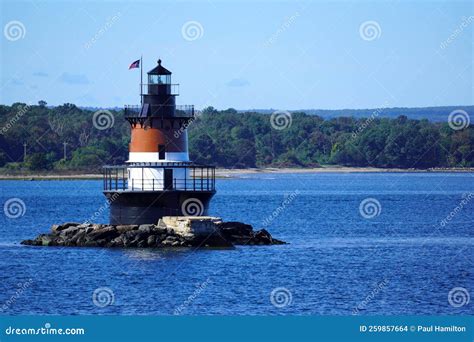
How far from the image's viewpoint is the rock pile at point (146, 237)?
180 ft

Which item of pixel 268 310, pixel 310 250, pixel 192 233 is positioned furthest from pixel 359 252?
pixel 268 310

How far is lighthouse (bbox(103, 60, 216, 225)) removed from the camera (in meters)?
56.7

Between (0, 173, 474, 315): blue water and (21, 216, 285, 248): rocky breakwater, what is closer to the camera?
(0, 173, 474, 315): blue water

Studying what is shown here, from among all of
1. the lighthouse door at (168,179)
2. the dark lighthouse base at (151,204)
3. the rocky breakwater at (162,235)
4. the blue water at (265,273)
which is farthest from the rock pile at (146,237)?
the lighthouse door at (168,179)

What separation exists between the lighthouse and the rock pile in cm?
92

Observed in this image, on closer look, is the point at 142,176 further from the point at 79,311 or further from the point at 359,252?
the point at 79,311

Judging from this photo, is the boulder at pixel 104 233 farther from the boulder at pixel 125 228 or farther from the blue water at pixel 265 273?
the blue water at pixel 265 273

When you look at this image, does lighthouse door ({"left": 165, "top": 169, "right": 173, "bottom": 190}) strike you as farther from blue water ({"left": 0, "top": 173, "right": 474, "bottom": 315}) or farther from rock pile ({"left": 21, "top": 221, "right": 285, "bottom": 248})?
blue water ({"left": 0, "top": 173, "right": 474, "bottom": 315})

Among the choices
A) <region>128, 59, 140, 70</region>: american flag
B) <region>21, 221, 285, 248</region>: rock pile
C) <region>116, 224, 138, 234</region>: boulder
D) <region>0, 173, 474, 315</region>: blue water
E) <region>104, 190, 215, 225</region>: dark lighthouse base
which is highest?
<region>128, 59, 140, 70</region>: american flag

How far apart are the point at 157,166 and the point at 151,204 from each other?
168 centimetres

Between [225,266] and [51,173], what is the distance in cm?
11672

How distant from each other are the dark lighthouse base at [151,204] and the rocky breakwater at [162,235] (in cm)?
74

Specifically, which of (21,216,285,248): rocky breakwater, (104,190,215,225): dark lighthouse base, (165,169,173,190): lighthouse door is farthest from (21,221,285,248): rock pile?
(165,169,173,190): lighthouse door

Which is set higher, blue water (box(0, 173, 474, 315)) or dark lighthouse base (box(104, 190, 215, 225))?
dark lighthouse base (box(104, 190, 215, 225))
